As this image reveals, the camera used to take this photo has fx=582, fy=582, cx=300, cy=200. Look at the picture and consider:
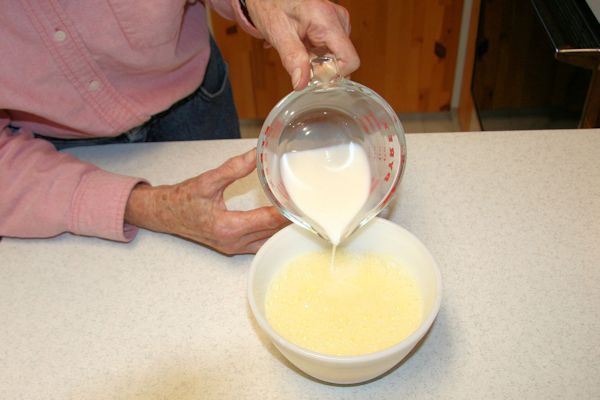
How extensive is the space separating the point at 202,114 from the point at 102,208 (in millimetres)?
478

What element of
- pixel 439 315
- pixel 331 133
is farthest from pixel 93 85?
pixel 439 315

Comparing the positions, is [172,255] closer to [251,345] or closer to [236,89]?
[251,345]

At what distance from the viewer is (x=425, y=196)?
0.96 metres

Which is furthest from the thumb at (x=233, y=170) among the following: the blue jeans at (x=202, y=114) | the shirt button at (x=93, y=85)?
the blue jeans at (x=202, y=114)

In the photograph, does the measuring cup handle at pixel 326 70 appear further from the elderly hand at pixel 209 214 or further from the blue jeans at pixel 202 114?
the blue jeans at pixel 202 114

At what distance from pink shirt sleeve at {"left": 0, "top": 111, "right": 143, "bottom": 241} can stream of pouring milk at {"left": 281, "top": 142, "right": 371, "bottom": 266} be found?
285 mm

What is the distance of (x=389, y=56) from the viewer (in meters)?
2.42

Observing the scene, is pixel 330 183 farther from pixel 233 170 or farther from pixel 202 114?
pixel 202 114

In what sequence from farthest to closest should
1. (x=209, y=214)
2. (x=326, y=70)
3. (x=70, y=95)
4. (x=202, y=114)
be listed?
(x=202, y=114) → (x=70, y=95) → (x=209, y=214) → (x=326, y=70)

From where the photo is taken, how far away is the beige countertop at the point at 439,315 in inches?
27.7

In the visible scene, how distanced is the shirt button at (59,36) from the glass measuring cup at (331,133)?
1.32 feet

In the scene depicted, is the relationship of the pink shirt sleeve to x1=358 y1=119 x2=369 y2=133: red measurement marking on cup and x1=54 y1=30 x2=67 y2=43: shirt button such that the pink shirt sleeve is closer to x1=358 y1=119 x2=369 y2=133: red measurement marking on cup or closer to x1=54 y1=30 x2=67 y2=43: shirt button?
x1=54 y1=30 x2=67 y2=43: shirt button

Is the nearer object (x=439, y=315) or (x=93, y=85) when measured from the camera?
(x=439, y=315)

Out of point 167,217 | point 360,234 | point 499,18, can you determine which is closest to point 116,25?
point 167,217
